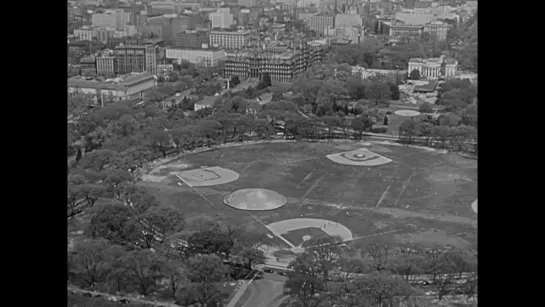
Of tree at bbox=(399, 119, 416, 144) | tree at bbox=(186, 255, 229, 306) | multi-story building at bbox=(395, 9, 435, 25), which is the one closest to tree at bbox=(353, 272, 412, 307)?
tree at bbox=(186, 255, 229, 306)

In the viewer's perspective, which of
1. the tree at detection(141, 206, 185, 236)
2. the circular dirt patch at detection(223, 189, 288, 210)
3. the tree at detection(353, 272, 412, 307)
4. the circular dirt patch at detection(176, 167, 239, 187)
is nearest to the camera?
the tree at detection(353, 272, 412, 307)

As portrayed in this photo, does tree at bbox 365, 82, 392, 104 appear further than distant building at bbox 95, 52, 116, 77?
Yes

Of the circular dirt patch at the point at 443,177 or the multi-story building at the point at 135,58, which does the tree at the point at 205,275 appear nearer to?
the circular dirt patch at the point at 443,177

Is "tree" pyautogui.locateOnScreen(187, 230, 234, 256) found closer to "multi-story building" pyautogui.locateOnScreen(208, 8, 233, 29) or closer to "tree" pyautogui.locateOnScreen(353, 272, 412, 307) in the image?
"tree" pyautogui.locateOnScreen(353, 272, 412, 307)

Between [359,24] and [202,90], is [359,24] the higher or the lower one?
the higher one
